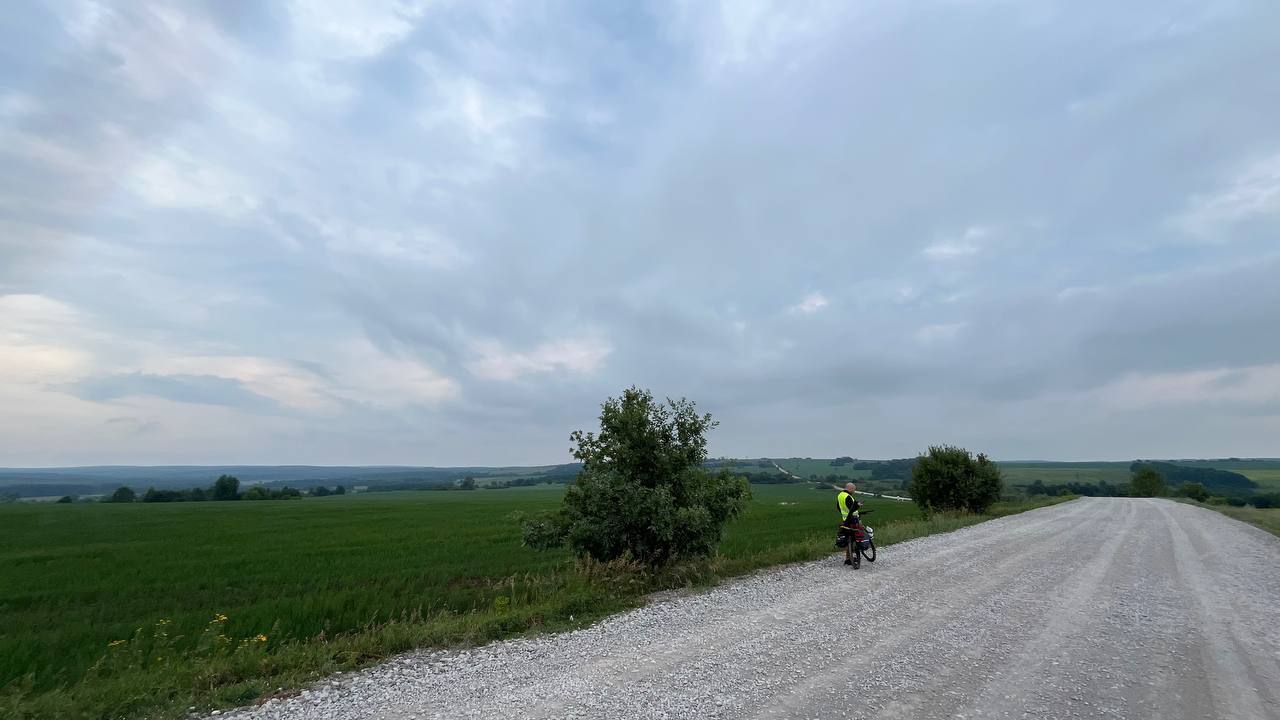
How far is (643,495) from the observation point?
11.5 m

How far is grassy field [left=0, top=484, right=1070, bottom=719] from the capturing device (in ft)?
21.5

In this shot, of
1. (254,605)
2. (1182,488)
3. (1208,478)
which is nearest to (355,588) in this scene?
(254,605)

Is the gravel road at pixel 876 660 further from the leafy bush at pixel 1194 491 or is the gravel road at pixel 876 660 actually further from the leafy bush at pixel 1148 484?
the leafy bush at pixel 1148 484

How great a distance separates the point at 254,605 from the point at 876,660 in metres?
12.1

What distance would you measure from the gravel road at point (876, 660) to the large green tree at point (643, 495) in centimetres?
136

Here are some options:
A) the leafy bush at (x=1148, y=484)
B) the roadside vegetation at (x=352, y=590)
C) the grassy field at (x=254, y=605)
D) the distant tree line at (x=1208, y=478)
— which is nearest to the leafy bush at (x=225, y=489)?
the grassy field at (x=254, y=605)

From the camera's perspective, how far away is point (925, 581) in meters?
12.0

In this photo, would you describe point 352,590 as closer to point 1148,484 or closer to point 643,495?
point 643,495

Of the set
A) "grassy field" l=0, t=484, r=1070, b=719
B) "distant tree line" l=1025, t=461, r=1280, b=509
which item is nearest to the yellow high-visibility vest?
"grassy field" l=0, t=484, r=1070, b=719

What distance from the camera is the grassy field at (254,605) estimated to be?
6.55 metres

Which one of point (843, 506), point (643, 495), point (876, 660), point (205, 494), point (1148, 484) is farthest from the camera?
point (1148, 484)

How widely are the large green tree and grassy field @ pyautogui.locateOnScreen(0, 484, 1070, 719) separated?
79cm

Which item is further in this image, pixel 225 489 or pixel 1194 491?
pixel 225 489

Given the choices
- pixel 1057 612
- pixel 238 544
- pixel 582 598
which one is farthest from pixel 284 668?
pixel 238 544
